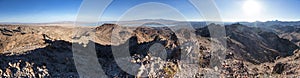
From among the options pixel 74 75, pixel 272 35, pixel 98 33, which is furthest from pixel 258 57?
pixel 74 75

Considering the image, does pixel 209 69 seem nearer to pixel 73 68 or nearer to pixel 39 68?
pixel 73 68

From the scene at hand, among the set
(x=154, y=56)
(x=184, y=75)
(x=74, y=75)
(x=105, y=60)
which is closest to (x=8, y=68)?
(x=74, y=75)

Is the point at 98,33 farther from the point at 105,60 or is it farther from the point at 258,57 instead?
the point at 105,60

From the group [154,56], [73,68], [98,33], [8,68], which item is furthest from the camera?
[98,33]

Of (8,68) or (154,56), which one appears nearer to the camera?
(8,68)

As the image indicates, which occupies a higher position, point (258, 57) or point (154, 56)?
point (154, 56)

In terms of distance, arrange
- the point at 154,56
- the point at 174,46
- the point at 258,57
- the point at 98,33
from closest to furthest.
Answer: the point at 154,56
the point at 174,46
the point at 258,57
the point at 98,33

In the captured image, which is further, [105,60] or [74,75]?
[105,60]

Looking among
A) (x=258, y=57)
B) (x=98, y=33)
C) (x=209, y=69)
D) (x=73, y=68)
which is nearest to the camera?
(x=73, y=68)

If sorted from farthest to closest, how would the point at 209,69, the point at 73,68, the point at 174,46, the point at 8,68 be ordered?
the point at 174,46, the point at 209,69, the point at 73,68, the point at 8,68
